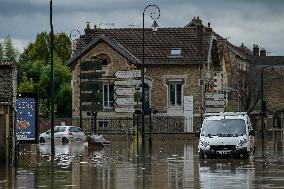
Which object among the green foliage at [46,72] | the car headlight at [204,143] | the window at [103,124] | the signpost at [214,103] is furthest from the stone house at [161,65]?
the car headlight at [204,143]

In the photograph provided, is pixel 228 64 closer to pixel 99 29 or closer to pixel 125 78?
pixel 99 29

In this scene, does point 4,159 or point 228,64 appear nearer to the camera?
point 4,159

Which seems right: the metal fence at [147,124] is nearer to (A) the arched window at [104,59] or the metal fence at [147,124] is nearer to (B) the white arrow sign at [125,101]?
(A) the arched window at [104,59]

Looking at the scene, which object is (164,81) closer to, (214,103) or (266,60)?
(214,103)

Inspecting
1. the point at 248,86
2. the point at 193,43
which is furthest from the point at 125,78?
the point at 248,86

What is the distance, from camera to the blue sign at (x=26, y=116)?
37625mm

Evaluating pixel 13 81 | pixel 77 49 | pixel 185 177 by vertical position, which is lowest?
pixel 185 177

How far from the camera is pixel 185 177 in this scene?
91.9 feet

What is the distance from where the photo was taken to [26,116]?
38.1 metres

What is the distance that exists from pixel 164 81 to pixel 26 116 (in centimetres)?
4122

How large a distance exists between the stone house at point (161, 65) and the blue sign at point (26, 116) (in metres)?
38.5

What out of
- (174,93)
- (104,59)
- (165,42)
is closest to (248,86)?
(165,42)

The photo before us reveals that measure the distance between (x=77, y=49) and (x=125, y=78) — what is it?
96.2 ft

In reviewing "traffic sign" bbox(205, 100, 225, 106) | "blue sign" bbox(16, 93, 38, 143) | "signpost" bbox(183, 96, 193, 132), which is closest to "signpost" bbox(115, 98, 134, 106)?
"traffic sign" bbox(205, 100, 225, 106)
